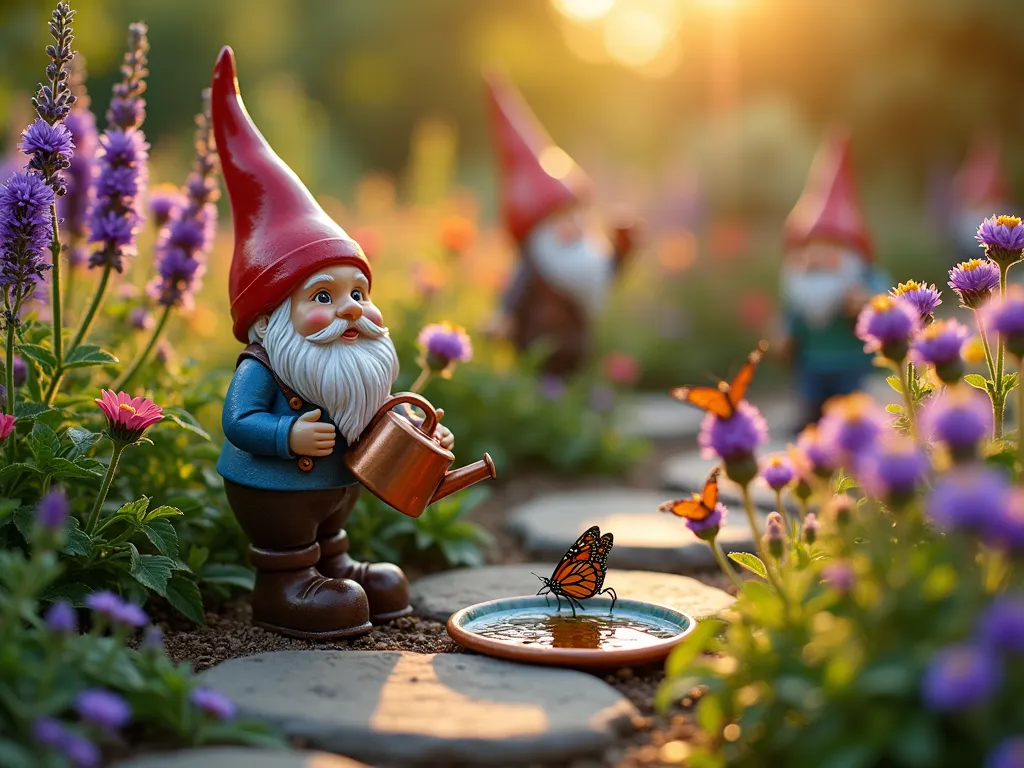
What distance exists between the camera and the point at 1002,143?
1595cm

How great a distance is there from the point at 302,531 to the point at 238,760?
89 centimetres

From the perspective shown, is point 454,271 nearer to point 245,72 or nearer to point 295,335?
point 295,335

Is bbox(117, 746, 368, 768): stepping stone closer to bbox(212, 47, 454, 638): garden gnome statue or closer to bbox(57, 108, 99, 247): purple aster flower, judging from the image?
bbox(212, 47, 454, 638): garden gnome statue

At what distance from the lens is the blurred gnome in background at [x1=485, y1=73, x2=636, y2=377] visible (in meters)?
5.60

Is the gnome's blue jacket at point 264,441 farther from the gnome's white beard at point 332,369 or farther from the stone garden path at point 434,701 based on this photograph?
the stone garden path at point 434,701

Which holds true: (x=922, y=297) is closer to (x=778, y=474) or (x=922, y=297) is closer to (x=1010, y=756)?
(x=778, y=474)

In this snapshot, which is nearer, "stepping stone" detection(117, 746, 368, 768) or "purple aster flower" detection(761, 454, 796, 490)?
"stepping stone" detection(117, 746, 368, 768)

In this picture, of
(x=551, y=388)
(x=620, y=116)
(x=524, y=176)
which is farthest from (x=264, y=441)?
(x=620, y=116)

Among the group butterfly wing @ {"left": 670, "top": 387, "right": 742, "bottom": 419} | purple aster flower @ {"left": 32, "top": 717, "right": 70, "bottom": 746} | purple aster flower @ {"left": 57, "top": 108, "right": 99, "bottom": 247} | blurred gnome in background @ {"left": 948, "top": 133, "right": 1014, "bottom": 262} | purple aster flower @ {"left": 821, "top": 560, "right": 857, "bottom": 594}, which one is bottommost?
purple aster flower @ {"left": 32, "top": 717, "right": 70, "bottom": 746}

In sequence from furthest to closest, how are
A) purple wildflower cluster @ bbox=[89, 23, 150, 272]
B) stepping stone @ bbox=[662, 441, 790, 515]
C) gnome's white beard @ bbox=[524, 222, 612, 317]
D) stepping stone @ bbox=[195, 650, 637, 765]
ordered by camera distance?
gnome's white beard @ bbox=[524, 222, 612, 317], stepping stone @ bbox=[662, 441, 790, 515], purple wildflower cluster @ bbox=[89, 23, 150, 272], stepping stone @ bbox=[195, 650, 637, 765]

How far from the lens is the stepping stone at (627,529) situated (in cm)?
372

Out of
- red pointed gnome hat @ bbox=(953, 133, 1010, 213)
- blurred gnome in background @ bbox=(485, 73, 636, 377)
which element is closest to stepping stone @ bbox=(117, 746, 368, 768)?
blurred gnome in background @ bbox=(485, 73, 636, 377)

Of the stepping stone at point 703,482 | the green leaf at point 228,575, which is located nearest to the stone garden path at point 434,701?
the green leaf at point 228,575

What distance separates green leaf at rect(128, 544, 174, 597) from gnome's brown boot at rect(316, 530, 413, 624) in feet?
1.60
